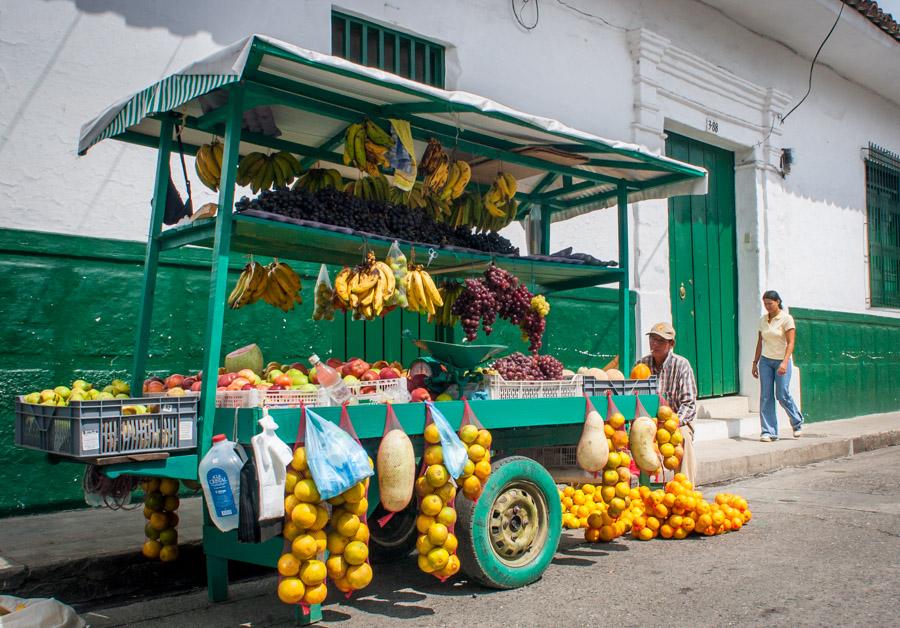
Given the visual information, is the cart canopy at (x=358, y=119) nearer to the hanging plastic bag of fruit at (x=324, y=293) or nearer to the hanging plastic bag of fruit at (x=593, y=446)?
the hanging plastic bag of fruit at (x=324, y=293)

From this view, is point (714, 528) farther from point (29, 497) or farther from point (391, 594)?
point (29, 497)

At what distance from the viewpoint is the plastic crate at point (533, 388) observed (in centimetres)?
462

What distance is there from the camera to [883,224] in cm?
1470

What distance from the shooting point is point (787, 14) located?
1119 centimetres

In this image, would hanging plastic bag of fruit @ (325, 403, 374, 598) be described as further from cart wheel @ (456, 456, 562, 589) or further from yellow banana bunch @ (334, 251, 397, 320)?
yellow banana bunch @ (334, 251, 397, 320)

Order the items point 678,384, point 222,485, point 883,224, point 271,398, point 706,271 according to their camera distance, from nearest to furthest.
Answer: point 222,485 → point 271,398 → point 678,384 → point 706,271 → point 883,224

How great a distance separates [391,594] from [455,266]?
2.24m

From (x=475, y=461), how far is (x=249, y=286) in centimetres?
193

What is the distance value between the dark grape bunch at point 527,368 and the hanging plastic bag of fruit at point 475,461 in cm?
59

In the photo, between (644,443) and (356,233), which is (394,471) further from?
(644,443)

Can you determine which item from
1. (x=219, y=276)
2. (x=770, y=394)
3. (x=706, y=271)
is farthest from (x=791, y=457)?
(x=219, y=276)

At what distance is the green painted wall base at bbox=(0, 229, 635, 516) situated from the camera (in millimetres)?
5539

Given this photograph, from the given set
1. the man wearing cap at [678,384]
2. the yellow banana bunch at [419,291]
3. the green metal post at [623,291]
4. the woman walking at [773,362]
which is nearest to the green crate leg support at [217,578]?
the yellow banana bunch at [419,291]

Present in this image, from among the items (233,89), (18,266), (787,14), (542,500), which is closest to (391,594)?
(542,500)
